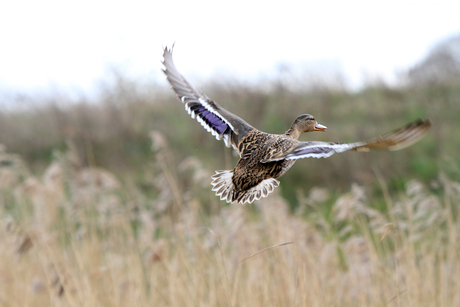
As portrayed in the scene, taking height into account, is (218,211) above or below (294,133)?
above

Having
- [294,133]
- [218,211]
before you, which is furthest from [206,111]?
[218,211]

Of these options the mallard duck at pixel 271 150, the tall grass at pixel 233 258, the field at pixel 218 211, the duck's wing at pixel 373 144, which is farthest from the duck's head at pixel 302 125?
the tall grass at pixel 233 258

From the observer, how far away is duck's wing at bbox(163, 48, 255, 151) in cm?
130

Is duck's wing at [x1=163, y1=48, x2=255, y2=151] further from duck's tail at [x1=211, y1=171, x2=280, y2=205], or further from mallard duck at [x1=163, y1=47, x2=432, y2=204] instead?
duck's tail at [x1=211, y1=171, x2=280, y2=205]

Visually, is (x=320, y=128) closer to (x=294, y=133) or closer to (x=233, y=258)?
(x=294, y=133)

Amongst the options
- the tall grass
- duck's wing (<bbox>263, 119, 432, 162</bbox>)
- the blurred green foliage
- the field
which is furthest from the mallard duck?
the blurred green foliage

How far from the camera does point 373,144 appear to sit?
801 mm

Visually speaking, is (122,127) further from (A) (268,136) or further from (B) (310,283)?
(A) (268,136)

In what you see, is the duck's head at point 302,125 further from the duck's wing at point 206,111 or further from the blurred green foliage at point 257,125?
the blurred green foliage at point 257,125

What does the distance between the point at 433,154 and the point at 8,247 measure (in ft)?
27.6

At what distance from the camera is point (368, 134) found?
7.34m

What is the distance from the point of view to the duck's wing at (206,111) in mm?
1301

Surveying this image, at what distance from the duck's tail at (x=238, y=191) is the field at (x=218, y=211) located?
328 millimetres

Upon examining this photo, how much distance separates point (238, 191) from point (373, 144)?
0.34 m
